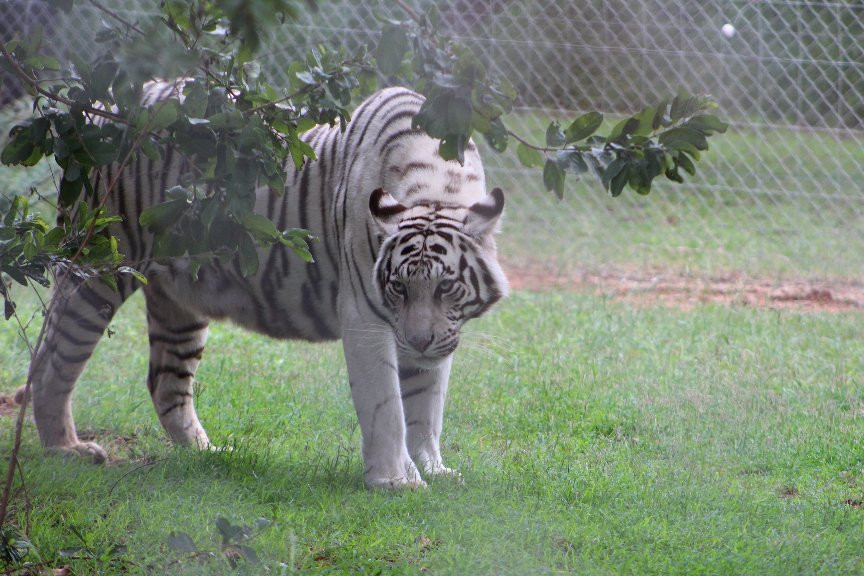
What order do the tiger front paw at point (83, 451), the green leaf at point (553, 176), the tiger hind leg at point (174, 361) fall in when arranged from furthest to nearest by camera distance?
the tiger hind leg at point (174, 361) < the tiger front paw at point (83, 451) < the green leaf at point (553, 176)

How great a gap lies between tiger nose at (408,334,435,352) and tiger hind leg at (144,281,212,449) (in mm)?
1576

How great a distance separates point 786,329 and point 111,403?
4491 millimetres

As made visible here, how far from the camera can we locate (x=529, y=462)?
14.7 ft

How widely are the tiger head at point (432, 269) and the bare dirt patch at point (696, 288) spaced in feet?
14.2

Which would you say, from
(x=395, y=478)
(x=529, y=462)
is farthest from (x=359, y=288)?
(x=529, y=462)

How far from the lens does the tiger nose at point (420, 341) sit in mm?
3904

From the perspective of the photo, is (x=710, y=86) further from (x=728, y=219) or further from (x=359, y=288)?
(x=359, y=288)

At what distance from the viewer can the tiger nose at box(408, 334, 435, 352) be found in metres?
3.90

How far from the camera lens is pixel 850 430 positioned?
4.88m

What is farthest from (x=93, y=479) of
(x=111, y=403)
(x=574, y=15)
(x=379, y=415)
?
(x=574, y=15)

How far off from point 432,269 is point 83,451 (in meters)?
2.07

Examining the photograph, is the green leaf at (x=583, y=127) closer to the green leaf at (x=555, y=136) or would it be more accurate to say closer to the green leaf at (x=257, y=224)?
the green leaf at (x=555, y=136)

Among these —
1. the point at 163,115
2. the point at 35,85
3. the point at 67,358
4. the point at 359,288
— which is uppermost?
the point at 35,85

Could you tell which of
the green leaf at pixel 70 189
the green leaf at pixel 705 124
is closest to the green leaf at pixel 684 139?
the green leaf at pixel 705 124
